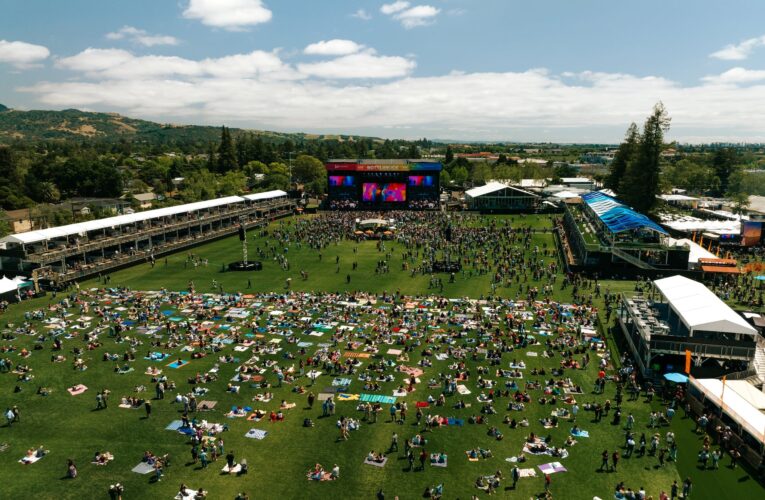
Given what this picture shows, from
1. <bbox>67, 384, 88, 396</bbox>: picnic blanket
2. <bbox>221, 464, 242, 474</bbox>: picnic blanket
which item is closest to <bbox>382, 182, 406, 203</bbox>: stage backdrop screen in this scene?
<bbox>67, 384, 88, 396</bbox>: picnic blanket

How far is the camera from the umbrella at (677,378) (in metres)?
26.6

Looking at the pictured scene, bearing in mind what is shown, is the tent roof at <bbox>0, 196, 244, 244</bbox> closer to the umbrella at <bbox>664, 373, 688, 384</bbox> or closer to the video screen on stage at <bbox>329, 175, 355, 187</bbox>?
the video screen on stage at <bbox>329, 175, 355, 187</bbox>

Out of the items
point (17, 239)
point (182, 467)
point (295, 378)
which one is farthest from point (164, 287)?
point (182, 467)

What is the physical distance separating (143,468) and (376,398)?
1167 cm

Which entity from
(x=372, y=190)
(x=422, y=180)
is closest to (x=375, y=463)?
(x=372, y=190)

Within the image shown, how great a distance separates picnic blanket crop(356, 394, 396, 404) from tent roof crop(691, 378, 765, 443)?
16.3 m

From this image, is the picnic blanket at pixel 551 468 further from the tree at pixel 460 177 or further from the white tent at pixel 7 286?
the tree at pixel 460 177

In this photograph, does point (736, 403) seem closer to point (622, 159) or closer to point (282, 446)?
point (282, 446)

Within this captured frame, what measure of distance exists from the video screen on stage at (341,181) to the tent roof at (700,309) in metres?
77.1

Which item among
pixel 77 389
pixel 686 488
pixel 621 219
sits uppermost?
pixel 621 219

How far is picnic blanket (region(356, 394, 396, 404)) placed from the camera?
26234 millimetres

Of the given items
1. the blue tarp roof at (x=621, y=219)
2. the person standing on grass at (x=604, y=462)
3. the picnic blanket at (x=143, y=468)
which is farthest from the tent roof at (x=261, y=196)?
the person standing on grass at (x=604, y=462)

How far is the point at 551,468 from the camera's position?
20719mm

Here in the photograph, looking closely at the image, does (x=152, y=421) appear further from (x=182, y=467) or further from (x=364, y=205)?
(x=364, y=205)
